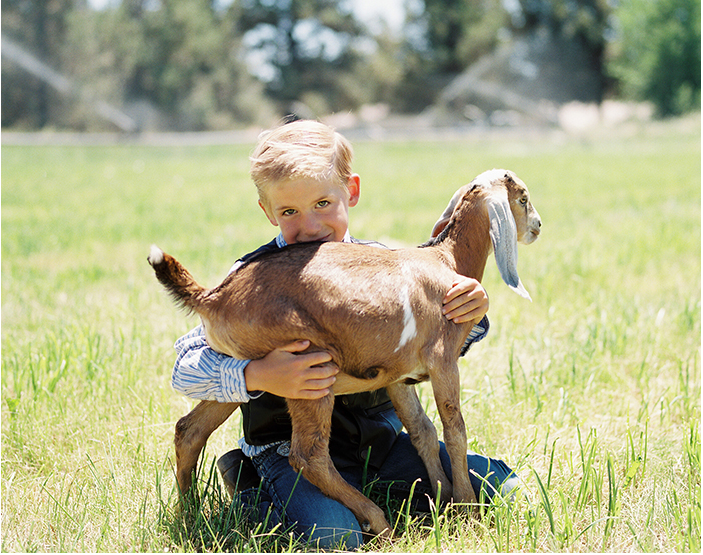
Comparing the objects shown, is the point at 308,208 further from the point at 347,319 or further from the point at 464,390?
the point at 464,390

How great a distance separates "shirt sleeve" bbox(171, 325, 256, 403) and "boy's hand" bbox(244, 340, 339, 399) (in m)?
0.09

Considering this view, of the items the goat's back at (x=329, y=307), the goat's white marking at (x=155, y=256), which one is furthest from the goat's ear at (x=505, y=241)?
the goat's white marking at (x=155, y=256)

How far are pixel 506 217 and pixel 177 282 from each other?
44.5 inches

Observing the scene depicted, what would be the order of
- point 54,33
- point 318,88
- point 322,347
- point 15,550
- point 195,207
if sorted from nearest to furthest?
point 322,347 → point 15,550 → point 195,207 → point 54,33 → point 318,88

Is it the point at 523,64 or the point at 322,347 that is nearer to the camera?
the point at 322,347

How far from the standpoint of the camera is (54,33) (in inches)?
1451

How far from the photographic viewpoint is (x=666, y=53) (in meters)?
47.6

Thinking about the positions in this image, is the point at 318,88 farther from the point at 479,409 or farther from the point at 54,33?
the point at 479,409

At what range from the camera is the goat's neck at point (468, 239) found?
2465mm

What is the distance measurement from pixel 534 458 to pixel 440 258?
1.05 meters

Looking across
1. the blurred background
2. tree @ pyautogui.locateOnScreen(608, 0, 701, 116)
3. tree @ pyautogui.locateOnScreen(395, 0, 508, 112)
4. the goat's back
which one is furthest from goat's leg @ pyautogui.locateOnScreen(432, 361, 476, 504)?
tree @ pyautogui.locateOnScreen(395, 0, 508, 112)

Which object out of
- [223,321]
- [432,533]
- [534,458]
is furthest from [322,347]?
[534,458]

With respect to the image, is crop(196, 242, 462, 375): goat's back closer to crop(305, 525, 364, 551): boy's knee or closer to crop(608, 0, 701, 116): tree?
crop(305, 525, 364, 551): boy's knee

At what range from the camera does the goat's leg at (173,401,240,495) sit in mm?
2461
